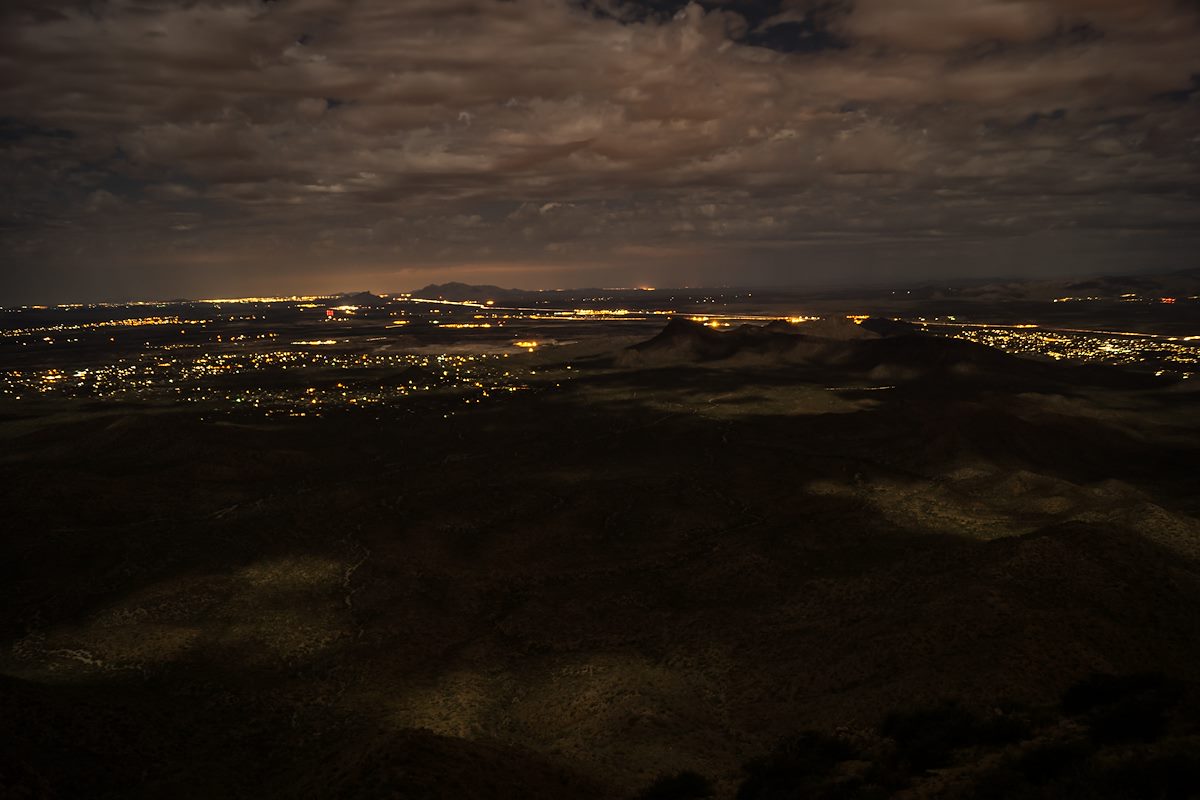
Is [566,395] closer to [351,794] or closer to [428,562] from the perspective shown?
[428,562]

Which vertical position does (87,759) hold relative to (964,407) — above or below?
below

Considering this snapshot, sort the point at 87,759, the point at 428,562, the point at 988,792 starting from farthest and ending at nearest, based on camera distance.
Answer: the point at 428,562 < the point at 87,759 < the point at 988,792

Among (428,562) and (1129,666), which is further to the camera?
(428,562)

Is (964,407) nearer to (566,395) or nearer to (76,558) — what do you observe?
(566,395)

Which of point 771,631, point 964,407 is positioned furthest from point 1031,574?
point 964,407

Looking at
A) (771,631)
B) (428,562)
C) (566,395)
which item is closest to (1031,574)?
(771,631)

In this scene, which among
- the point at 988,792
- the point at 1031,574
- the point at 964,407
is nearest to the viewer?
the point at 988,792
